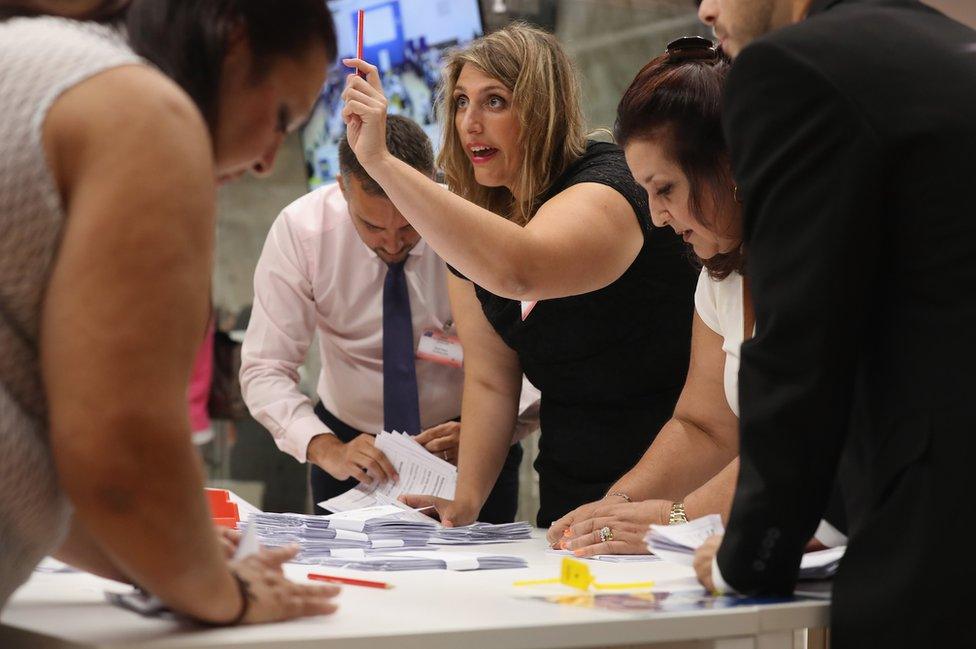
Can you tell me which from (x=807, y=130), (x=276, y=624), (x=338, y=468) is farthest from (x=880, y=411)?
(x=338, y=468)

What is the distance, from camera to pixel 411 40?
451cm

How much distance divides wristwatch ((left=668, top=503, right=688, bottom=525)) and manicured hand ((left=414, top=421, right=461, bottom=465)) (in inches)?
38.3

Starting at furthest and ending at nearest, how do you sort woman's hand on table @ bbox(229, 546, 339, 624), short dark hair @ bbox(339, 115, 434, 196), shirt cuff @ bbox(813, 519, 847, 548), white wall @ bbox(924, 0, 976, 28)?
1. white wall @ bbox(924, 0, 976, 28)
2. short dark hair @ bbox(339, 115, 434, 196)
3. shirt cuff @ bbox(813, 519, 847, 548)
4. woman's hand on table @ bbox(229, 546, 339, 624)

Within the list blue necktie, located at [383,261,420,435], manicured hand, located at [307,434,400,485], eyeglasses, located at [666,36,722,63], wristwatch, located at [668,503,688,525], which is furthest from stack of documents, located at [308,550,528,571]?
blue necktie, located at [383,261,420,435]

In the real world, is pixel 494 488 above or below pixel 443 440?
below

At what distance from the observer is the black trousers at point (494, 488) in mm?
3021

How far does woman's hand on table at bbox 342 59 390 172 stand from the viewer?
7.05 ft

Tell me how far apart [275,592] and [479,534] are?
0.96 meters

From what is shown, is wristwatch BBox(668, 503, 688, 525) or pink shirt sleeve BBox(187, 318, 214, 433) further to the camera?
pink shirt sleeve BBox(187, 318, 214, 433)

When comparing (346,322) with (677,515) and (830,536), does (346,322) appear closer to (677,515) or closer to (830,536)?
(677,515)

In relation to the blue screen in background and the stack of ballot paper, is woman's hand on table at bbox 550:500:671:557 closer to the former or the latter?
the stack of ballot paper

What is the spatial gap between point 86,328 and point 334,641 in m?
0.40

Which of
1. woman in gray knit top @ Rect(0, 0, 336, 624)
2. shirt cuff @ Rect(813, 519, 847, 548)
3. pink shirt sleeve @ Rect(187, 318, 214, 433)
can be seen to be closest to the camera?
woman in gray knit top @ Rect(0, 0, 336, 624)

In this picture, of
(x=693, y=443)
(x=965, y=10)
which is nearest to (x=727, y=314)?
(x=693, y=443)
